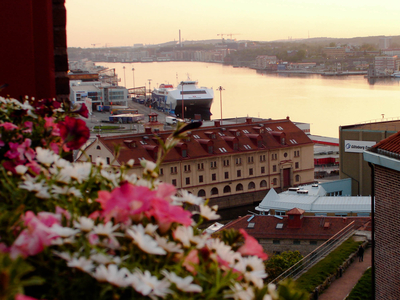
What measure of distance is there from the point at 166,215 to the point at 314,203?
12.4 metres

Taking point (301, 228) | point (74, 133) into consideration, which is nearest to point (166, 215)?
point (74, 133)

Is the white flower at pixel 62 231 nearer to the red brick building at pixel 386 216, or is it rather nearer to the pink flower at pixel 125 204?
the pink flower at pixel 125 204

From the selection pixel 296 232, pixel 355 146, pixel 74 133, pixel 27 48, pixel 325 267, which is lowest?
pixel 296 232

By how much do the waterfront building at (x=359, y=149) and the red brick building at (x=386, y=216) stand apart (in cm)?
1055

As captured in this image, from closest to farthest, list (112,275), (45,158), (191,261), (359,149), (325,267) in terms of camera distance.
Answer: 1. (112,275)
2. (191,261)
3. (45,158)
4. (325,267)
5. (359,149)

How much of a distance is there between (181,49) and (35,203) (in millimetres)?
168882

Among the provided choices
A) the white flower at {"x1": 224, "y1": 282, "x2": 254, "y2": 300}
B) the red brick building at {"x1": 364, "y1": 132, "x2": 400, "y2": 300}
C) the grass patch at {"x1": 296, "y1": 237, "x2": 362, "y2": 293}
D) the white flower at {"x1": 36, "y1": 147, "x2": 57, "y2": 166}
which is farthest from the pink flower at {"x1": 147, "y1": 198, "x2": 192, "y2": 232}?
the grass patch at {"x1": 296, "y1": 237, "x2": 362, "y2": 293}

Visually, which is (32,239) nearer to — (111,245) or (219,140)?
(111,245)

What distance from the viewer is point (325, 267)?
20.5 ft

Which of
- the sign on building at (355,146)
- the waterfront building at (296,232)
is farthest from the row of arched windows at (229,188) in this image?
the waterfront building at (296,232)

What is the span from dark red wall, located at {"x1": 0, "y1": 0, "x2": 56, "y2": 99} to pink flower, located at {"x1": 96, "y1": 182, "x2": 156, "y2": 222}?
124 centimetres

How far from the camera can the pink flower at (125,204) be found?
66 cm

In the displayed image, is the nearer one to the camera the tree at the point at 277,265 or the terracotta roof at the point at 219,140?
the tree at the point at 277,265

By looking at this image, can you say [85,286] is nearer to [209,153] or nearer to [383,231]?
[383,231]
